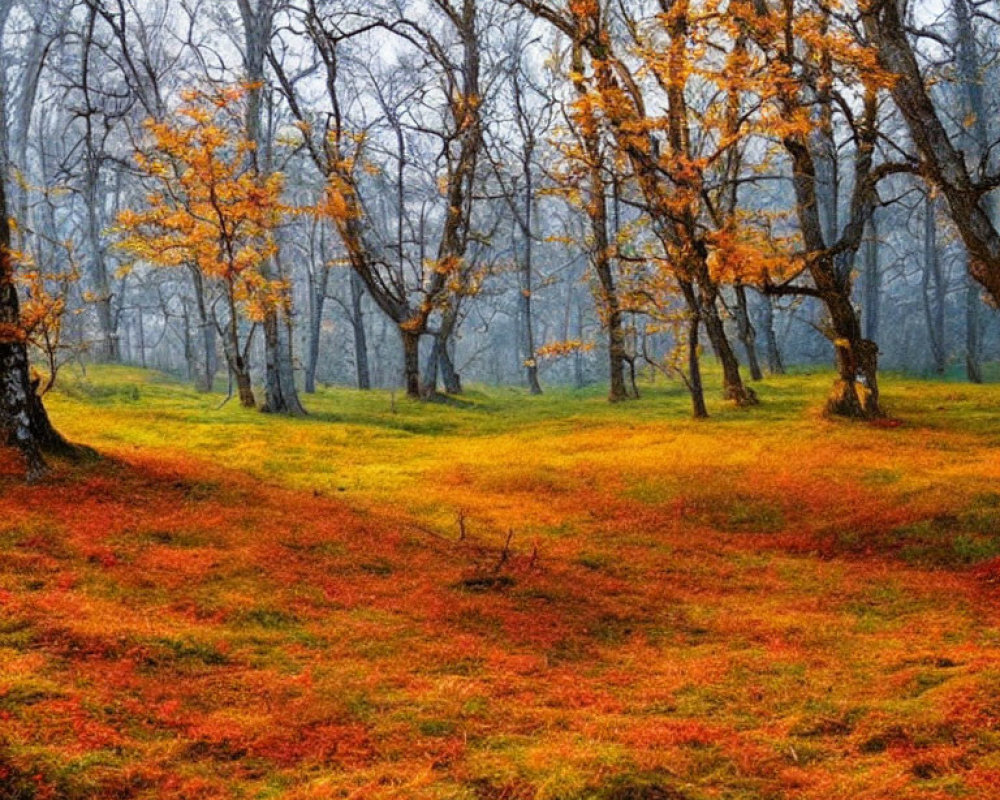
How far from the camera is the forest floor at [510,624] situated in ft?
13.8

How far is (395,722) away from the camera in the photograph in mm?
4836

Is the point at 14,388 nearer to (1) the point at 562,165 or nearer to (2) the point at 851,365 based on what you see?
(2) the point at 851,365

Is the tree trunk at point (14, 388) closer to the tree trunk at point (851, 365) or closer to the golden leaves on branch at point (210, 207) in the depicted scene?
the golden leaves on branch at point (210, 207)

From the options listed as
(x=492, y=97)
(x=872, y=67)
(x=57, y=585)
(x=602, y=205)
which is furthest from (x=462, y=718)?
(x=492, y=97)

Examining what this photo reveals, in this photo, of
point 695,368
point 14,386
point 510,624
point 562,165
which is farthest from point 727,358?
point 14,386

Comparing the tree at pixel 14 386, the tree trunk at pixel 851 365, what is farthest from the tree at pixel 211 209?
the tree trunk at pixel 851 365

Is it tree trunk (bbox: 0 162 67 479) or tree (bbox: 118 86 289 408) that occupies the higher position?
tree (bbox: 118 86 289 408)

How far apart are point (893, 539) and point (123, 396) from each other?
21136 millimetres

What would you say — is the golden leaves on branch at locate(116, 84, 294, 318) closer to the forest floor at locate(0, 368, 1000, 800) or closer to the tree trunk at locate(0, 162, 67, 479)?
the forest floor at locate(0, 368, 1000, 800)

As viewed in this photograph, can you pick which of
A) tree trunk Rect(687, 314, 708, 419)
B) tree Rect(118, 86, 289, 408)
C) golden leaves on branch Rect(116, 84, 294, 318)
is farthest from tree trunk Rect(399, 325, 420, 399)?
tree trunk Rect(687, 314, 708, 419)

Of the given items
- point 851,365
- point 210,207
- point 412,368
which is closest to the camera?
point 851,365

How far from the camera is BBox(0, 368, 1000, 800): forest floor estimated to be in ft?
13.8

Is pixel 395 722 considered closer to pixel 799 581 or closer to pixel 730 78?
pixel 799 581

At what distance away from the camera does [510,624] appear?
695 centimetres
